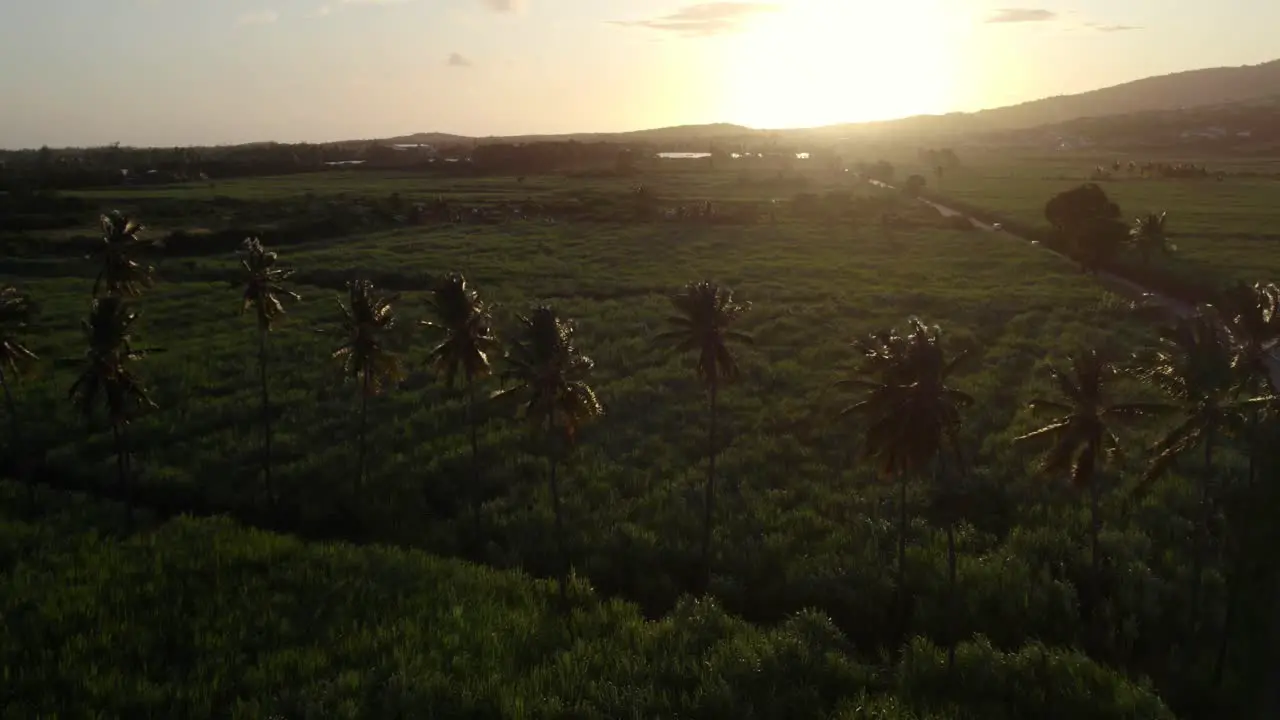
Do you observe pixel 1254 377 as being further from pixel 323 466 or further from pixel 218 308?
pixel 218 308

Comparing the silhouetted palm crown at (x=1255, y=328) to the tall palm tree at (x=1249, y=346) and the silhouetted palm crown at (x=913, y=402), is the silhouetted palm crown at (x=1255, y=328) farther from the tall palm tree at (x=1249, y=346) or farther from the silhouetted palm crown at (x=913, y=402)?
the silhouetted palm crown at (x=913, y=402)

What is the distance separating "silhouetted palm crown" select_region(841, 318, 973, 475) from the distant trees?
76142 mm

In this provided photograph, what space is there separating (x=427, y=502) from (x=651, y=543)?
1279 cm

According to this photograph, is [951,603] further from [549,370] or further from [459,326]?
[459,326]

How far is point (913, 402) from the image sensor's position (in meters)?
29.8

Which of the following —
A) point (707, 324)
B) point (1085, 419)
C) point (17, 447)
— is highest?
point (707, 324)

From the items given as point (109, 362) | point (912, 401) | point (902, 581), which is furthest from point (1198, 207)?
point (109, 362)

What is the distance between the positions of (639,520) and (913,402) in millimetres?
15520

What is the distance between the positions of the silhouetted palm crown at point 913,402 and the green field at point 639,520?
3.74 metres

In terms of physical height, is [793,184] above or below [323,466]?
above

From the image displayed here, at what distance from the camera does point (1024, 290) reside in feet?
287

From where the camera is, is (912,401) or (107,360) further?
(107,360)

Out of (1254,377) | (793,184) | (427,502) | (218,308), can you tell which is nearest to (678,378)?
(427,502)

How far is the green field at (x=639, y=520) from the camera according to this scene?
2798 centimetres
